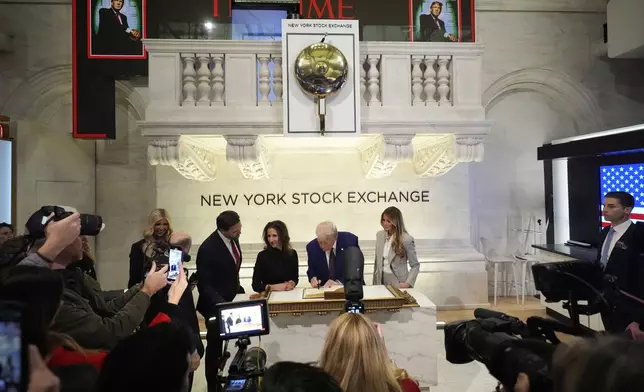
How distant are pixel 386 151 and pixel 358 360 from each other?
2996 millimetres

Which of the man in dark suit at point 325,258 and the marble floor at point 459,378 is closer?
the marble floor at point 459,378

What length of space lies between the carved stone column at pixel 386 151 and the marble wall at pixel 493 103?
2415 mm

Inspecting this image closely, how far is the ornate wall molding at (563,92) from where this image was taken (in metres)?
7.38

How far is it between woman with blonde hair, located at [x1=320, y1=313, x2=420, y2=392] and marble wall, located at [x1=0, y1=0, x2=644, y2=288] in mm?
5771

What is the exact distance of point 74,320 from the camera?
5.53 ft

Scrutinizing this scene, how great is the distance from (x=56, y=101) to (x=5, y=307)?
6.96 metres

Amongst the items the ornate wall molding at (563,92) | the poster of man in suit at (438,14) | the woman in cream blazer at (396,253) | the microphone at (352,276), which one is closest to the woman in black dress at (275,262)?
the woman in cream blazer at (396,253)

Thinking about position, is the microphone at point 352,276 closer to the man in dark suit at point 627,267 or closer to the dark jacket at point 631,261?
the man in dark suit at point 627,267

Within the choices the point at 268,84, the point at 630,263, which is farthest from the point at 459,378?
the point at 268,84

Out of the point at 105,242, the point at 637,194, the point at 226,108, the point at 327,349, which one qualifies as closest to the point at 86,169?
the point at 105,242

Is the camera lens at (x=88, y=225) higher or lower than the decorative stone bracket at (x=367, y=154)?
lower

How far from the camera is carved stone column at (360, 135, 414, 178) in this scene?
4.35 metres

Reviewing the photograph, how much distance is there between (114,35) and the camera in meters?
6.32

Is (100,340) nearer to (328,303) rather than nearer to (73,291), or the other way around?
(73,291)
